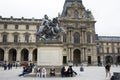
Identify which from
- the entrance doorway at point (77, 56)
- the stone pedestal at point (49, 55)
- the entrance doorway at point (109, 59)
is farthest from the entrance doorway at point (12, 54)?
the stone pedestal at point (49, 55)

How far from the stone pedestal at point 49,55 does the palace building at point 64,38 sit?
3795cm

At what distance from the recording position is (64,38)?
58000mm

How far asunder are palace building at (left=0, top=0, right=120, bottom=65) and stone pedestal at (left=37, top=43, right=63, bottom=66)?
37955mm

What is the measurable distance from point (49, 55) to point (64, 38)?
41162 millimetres

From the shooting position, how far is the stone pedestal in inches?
666

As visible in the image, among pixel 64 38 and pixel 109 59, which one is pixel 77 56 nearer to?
pixel 64 38

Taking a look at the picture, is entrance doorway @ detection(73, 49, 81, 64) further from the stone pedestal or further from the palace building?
the stone pedestal

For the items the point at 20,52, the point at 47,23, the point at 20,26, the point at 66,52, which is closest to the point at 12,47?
the point at 20,52

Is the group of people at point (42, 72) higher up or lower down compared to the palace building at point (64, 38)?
lower down

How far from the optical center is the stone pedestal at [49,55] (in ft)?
55.5

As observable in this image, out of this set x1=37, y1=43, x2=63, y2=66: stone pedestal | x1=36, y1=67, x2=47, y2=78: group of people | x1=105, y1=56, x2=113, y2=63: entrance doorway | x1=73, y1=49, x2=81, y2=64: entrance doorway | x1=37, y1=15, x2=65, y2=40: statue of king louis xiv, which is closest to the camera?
x1=36, y1=67, x2=47, y2=78: group of people

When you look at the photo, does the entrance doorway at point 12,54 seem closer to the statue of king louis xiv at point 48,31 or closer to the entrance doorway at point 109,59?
the entrance doorway at point 109,59

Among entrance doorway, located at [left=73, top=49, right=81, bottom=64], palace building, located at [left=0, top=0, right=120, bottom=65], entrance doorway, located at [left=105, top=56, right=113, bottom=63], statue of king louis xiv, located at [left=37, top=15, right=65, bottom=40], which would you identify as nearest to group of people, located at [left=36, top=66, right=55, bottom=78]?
statue of king louis xiv, located at [left=37, top=15, right=65, bottom=40]

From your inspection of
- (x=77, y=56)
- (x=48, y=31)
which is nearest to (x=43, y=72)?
(x=48, y=31)
